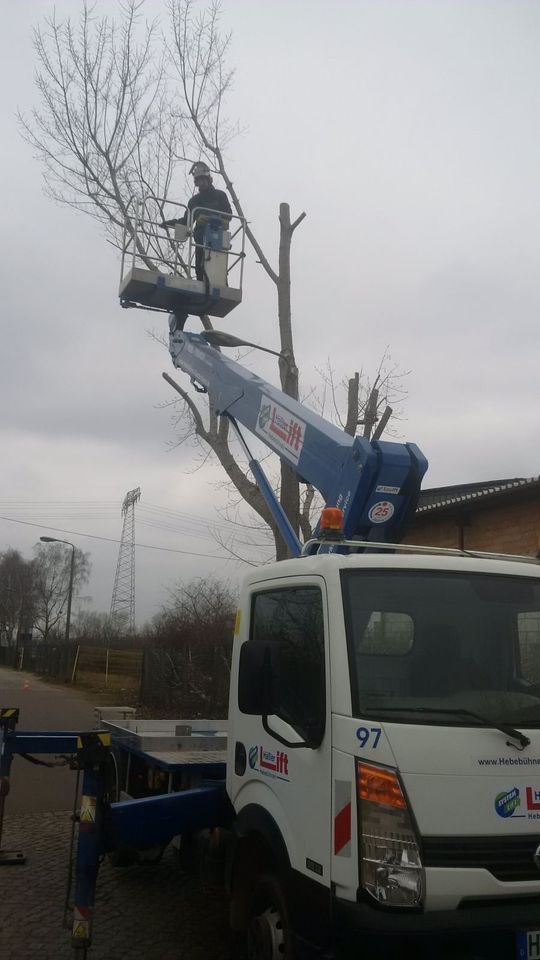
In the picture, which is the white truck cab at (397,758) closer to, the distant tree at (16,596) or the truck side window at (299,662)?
the truck side window at (299,662)

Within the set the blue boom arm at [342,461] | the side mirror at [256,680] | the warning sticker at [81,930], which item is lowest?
the warning sticker at [81,930]

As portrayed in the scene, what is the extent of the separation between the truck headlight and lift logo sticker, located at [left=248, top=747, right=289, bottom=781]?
76cm

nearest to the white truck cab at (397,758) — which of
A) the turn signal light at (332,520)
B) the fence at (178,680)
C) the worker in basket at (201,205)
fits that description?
the turn signal light at (332,520)

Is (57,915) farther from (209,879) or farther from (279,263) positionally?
(279,263)

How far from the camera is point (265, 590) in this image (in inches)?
186

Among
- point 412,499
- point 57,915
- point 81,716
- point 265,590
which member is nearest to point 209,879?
point 57,915

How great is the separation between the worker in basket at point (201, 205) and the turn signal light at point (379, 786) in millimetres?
6804

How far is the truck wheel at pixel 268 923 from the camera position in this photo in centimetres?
385

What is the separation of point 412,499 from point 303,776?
2.04 metres

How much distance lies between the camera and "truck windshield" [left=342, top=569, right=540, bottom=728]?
358cm

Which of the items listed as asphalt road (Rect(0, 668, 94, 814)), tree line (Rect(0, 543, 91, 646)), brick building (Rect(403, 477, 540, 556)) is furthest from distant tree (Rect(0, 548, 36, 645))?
brick building (Rect(403, 477, 540, 556))

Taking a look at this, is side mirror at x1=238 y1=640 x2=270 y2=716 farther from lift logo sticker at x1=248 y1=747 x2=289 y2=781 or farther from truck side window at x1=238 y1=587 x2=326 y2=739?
lift logo sticker at x1=248 y1=747 x2=289 y2=781

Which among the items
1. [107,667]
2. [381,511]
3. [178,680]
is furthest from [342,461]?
[107,667]

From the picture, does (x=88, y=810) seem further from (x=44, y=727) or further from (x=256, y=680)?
(x=44, y=727)
